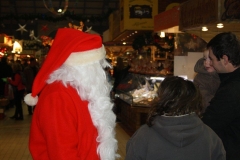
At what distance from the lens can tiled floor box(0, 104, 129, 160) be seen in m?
6.86

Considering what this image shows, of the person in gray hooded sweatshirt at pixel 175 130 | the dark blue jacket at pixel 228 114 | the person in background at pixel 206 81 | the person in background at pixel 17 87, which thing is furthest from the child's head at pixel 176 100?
the person in background at pixel 17 87

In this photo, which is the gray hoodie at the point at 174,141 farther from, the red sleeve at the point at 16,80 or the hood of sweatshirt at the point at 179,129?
the red sleeve at the point at 16,80

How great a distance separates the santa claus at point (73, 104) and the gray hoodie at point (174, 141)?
324 millimetres

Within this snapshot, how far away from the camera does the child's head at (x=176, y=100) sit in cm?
193

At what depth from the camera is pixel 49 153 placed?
2.13 meters

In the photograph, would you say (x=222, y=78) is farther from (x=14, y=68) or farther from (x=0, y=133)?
(x=14, y=68)

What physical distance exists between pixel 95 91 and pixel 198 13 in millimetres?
3960

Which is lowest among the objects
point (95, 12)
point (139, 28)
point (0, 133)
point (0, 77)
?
point (0, 133)

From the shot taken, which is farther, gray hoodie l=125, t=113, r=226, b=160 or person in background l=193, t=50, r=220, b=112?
person in background l=193, t=50, r=220, b=112

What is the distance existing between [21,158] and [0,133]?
8.70ft

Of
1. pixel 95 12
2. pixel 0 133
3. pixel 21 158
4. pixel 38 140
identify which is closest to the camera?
pixel 38 140

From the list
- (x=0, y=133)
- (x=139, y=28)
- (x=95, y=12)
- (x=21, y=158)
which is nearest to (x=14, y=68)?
(x=0, y=133)

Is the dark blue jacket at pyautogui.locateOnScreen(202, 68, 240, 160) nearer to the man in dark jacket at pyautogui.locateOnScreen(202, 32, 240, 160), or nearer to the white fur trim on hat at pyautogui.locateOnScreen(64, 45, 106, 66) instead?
the man in dark jacket at pyautogui.locateOnScreen(202, 32, 240, 160)

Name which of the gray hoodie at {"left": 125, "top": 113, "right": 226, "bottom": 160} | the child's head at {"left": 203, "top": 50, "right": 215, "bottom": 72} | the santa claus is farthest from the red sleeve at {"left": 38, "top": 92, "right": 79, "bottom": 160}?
the child's head at {"left": 203, "top": 50, "right": 215, "bottom": 72}
